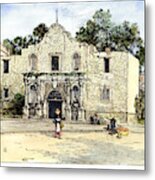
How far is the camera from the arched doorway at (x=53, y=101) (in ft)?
6.40

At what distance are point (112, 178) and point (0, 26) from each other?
0.69 m

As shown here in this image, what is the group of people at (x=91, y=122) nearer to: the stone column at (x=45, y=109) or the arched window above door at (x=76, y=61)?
the stone column at (x=45, y=109)

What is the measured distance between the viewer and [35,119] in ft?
6.44

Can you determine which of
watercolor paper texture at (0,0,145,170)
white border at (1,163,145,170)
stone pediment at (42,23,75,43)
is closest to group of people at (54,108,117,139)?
watercolor paper texture at (0,0,145,170)

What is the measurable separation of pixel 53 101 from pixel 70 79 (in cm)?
10

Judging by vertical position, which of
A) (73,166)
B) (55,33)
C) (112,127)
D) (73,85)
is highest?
(55,33)

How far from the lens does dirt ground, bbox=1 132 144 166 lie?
189cm

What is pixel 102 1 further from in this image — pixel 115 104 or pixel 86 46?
pixel 115 104

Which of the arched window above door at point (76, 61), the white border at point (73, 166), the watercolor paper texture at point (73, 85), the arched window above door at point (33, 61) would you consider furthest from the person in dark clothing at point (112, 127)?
the arched window above door at point (33, 61)

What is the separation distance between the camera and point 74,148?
1.92 metres

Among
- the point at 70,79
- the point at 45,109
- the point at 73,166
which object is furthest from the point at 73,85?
the point at 73,166

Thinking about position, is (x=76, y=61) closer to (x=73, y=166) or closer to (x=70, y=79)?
(x=70, y=79)

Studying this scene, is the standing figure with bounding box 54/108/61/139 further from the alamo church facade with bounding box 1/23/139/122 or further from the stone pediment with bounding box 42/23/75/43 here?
the stone pediment with bounding box 42/23/75/43

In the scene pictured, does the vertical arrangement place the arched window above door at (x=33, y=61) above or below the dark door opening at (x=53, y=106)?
above
